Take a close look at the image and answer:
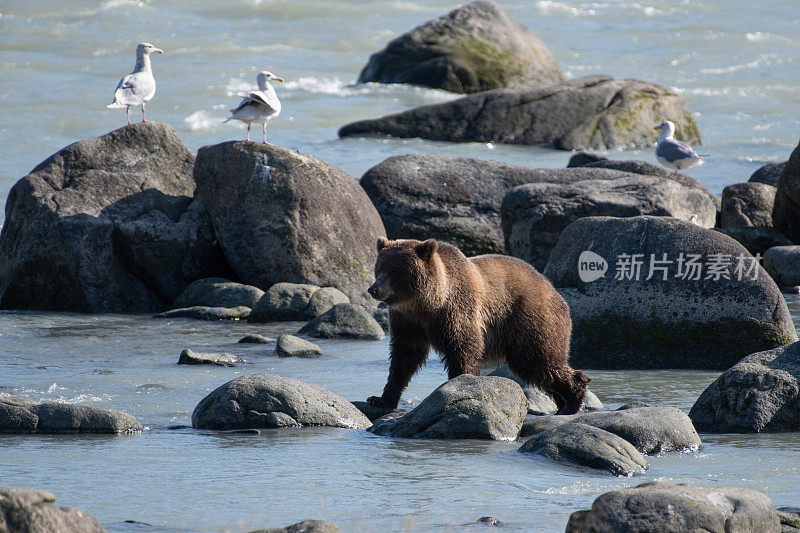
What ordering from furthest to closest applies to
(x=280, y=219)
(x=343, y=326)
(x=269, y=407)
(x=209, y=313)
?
(x=280, y=219)
(x=209, y=313)
(x=343, y=326)
(x=269, y=407)

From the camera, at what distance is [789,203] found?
50.5ft

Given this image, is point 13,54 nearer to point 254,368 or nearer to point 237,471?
point 254,368

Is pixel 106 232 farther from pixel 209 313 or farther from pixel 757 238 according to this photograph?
pixel 757 238

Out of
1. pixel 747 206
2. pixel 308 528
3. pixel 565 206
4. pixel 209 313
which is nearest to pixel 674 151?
pixel 747 206

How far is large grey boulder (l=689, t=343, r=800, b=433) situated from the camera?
7.07m

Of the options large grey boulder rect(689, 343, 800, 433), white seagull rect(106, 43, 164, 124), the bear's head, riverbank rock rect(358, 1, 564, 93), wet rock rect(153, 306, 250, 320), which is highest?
riverbank rock rect(358, 1, 564, 93)

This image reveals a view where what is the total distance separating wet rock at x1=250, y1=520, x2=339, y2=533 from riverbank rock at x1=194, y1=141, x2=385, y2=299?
8588mm

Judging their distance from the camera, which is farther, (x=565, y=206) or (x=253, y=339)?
(x=565, y=206)

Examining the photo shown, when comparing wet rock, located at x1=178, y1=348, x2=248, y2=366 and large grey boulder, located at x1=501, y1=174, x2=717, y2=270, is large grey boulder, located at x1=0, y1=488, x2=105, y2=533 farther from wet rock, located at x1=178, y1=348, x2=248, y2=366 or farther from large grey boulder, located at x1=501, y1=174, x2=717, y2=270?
large grey boulder, located at x1=501, y1=174, x2=717, y2=270

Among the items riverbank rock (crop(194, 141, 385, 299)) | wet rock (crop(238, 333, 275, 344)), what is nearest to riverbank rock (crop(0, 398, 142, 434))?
wet rock (crop(238, 333, 275, 344))

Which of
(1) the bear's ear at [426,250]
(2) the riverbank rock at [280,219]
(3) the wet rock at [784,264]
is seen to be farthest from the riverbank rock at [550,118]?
(1) the bear's ear at [426,250]

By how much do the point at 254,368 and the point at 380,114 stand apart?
711 inches

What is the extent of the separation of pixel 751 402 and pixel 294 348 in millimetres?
4305

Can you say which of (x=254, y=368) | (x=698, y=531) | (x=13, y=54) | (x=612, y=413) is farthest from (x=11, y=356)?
(x=13, y=54)
